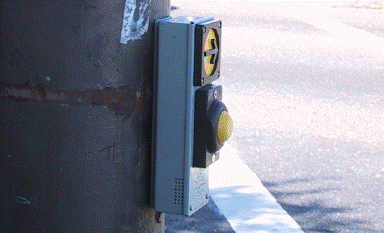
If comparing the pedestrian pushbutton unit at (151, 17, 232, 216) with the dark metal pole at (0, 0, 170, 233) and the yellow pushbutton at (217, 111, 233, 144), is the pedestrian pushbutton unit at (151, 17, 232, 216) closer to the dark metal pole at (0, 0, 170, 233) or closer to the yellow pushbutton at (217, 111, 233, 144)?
the yellow pushbutton at (217, 111, 233, 144)

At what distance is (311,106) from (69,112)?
6.34 metres

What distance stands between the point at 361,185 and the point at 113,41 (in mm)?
4287

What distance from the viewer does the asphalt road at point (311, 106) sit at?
5852 millimetres

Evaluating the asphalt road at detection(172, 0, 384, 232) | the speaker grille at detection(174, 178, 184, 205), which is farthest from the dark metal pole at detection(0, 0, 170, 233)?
the asphalt road at detection(172, 0, 384, 232)

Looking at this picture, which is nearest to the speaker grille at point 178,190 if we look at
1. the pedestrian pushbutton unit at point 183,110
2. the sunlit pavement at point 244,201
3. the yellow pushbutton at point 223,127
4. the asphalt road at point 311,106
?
the pedestrian pushbutton unit at point 183,110

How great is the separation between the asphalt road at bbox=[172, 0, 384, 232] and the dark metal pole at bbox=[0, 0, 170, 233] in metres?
3.19

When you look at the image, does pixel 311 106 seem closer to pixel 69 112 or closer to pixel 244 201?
pixel 244 201

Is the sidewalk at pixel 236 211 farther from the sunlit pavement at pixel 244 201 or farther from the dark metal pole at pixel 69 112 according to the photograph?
the dark metal pole at pixel 69 112

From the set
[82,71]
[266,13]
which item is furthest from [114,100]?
[266,13]

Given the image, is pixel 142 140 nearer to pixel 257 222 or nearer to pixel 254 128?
pixel 257 222

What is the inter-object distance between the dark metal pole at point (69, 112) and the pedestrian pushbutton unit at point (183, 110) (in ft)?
0.40

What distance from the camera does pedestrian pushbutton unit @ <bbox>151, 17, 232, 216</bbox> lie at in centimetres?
236

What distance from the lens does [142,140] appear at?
2293 mm

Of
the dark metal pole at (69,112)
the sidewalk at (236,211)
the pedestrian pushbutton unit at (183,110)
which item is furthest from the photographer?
the sidewalk at (236,211)
